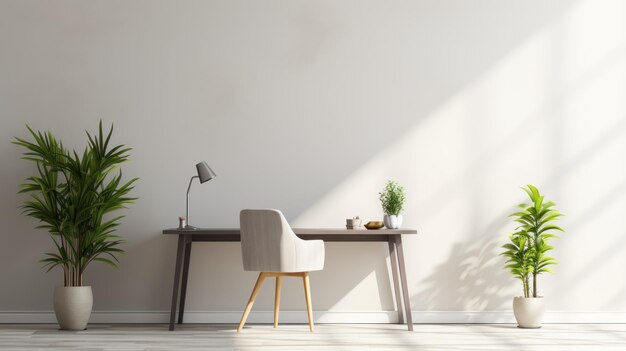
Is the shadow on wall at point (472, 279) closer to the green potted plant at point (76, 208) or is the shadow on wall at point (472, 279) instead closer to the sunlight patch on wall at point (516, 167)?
the sunlight patch on wall at point (516, 167)

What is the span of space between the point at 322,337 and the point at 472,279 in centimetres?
137

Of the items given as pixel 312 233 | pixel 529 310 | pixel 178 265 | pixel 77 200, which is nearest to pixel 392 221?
pixel 312 233

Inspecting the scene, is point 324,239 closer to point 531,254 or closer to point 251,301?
point 251,301

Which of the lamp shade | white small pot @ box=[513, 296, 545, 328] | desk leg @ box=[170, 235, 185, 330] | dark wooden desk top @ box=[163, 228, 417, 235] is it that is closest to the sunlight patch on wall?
white small pot @ box=[513, 296, 545, 328]

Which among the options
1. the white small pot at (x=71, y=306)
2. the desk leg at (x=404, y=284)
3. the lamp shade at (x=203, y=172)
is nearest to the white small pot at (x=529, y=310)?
the desk leg at (x=404, y=284)

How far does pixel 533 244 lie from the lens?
5191 millimetres

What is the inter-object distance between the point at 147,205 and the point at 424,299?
2040mm

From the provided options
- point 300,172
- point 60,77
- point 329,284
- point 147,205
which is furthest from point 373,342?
point 60,77

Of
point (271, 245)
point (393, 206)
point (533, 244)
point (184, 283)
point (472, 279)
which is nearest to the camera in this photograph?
point (271, 245)

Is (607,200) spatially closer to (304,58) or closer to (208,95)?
(304,58)

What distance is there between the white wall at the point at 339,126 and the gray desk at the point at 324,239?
188 mm

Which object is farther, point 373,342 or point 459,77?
point 459,77

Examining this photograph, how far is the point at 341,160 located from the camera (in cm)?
538

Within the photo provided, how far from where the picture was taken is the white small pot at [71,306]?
4762 mm
